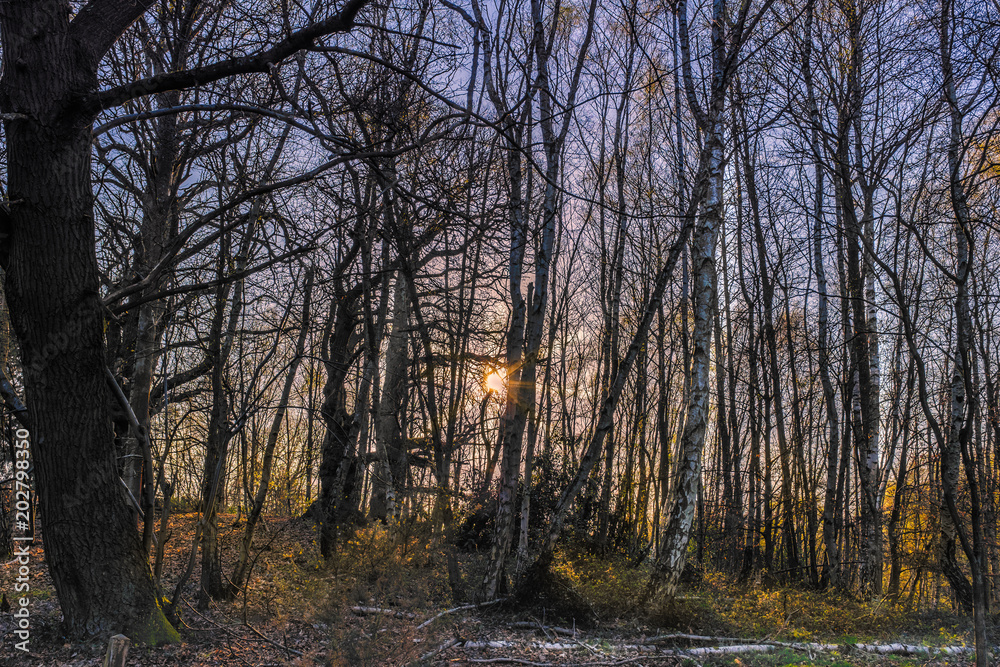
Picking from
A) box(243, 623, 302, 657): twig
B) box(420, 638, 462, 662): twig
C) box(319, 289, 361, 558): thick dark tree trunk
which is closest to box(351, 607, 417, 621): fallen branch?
box(420, 638, 462, 662): twig

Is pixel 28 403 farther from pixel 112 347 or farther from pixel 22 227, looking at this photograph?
pixel 112 347

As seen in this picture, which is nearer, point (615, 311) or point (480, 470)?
point (615, 311)

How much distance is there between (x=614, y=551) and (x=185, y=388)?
9.24 meters

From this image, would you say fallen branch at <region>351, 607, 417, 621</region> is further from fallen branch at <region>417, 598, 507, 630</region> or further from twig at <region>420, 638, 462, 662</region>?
twig at <region>420, 638, 462, 662</region>

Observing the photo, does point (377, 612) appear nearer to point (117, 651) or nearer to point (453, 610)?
point (453, 610)

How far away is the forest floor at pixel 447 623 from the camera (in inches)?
179

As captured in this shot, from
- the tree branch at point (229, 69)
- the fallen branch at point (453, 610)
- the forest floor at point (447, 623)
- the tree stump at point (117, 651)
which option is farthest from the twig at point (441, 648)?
the tree branch at point (229, 69)

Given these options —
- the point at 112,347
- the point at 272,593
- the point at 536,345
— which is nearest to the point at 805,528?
the point at 536,345

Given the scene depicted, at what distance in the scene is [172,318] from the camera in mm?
7250

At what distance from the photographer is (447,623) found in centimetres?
591

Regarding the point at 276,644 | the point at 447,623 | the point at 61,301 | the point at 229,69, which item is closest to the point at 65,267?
the point at 61,301

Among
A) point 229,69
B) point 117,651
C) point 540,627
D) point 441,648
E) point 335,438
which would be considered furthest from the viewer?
point 335,438

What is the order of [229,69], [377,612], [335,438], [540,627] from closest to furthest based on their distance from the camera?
[229,69] < [377,612] < [540,627] < [335,438]

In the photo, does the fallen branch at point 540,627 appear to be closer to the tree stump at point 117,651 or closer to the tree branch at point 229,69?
the tree stump at point 117,651
